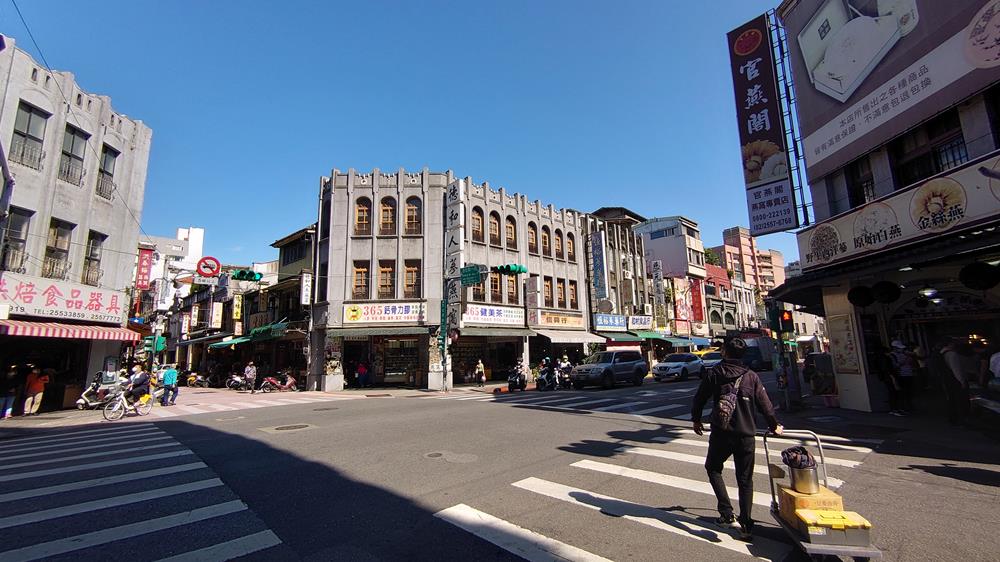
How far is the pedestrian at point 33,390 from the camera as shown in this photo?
623 inches

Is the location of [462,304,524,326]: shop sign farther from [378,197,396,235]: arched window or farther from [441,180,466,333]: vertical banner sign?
[378,197,396,235]: arched window

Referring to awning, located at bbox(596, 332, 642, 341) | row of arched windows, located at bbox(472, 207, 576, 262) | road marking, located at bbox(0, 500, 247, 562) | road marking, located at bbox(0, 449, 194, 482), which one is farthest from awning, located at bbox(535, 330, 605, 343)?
road marking, located at bbox(0, 500, 247, 562)

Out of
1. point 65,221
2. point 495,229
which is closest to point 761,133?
point 495,229

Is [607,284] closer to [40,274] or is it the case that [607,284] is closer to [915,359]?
[915,359]

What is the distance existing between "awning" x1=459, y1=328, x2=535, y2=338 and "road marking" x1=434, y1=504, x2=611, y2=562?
1879 cm

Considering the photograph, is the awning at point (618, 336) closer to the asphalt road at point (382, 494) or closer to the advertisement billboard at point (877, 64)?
the advertisement billboard at point (877, 64)

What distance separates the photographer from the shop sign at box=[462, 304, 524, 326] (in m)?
26.2

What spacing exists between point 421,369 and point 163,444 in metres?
16.4

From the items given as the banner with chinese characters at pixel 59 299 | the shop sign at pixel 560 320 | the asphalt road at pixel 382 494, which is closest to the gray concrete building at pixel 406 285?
the shop sign at pixel 560 320

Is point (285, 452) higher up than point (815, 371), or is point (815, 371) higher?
point (815, 371)

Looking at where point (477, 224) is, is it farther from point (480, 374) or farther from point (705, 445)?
point (705, 445)

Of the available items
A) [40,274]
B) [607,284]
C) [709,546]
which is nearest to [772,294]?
[709,546]

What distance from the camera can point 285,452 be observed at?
8258 millimetres

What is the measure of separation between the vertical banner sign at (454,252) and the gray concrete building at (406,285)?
538 mm
